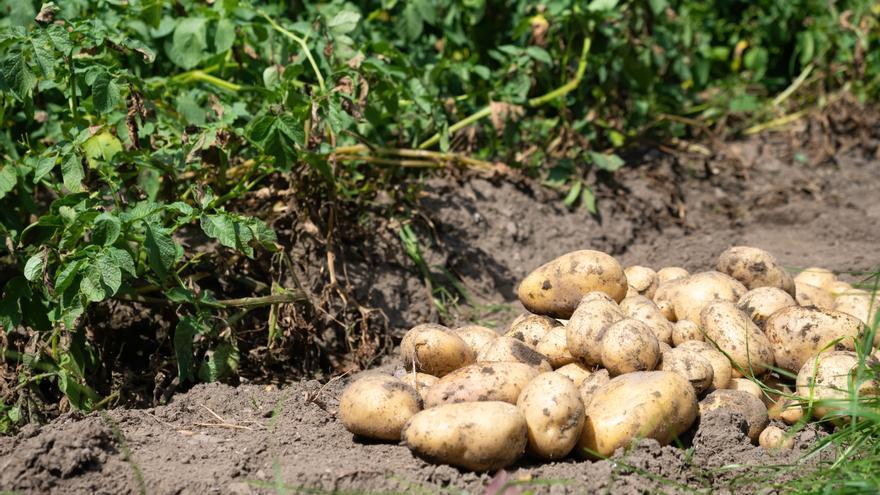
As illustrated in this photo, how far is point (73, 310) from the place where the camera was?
9.00ft

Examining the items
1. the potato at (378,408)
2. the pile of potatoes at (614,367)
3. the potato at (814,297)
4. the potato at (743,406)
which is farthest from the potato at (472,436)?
the potato at (814,297)

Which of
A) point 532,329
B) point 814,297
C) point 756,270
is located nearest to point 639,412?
point 532,329

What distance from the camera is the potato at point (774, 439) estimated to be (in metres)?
2.63

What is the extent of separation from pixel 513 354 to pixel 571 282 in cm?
41

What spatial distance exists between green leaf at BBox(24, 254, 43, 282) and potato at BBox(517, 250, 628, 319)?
1.49 metres

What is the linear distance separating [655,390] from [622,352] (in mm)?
162

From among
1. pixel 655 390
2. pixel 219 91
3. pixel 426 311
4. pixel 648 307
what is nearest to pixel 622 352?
pixel 655 390

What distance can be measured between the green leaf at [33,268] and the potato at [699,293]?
1.95 meters

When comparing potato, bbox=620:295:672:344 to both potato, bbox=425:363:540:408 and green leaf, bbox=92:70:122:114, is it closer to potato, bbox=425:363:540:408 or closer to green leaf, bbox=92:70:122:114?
potato, bbox=425:363:540:408

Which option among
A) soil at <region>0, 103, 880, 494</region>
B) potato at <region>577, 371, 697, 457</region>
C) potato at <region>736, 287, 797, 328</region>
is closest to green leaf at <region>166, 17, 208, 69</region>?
soil at <region>0, 103, 880, 494</region>

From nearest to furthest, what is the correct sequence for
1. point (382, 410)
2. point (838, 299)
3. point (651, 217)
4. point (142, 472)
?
1. point (142, 472)
2. point (382, 410)
3. point (838, 299)
4. point (651, 217)

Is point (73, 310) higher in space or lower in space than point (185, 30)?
lower

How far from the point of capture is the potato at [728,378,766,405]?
9.29 feet

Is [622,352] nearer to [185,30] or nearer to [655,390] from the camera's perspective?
[655,390]
